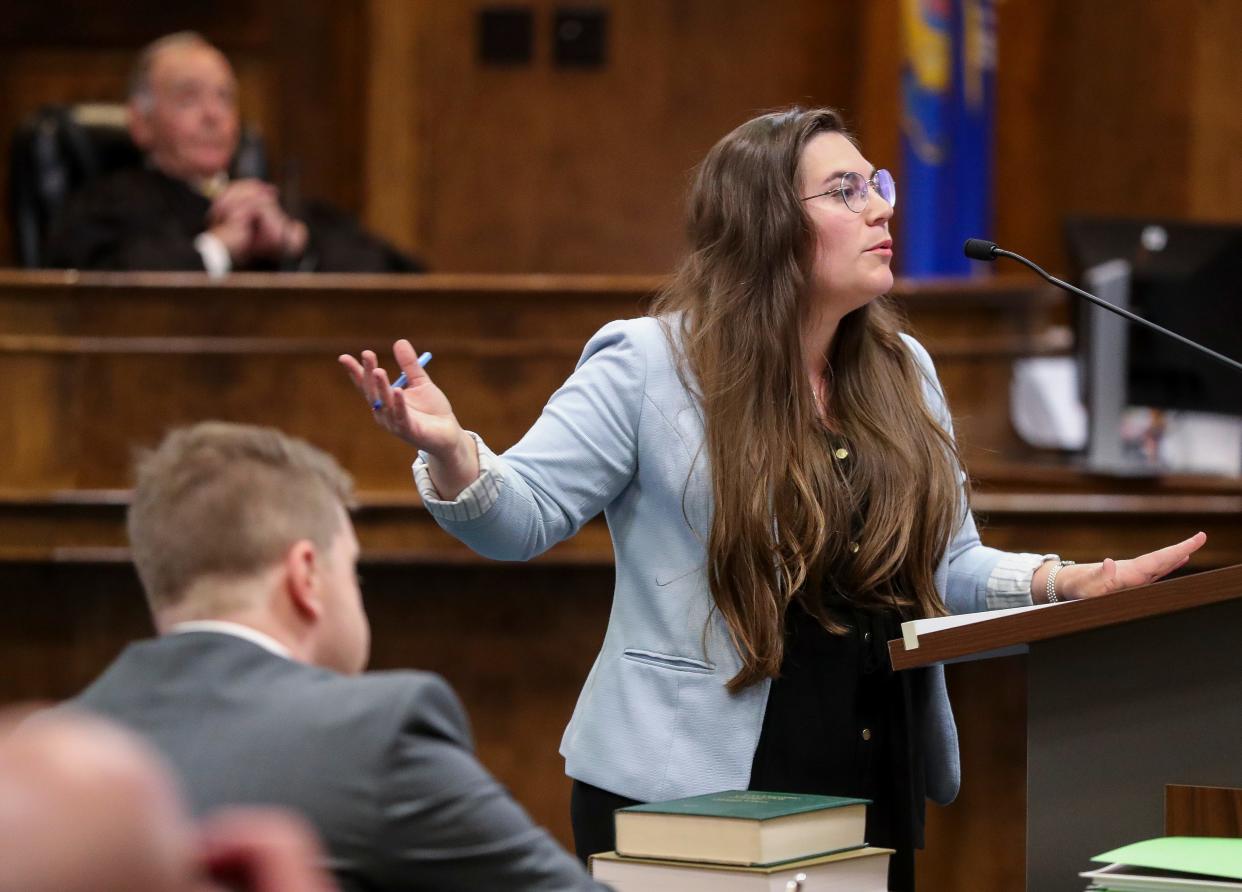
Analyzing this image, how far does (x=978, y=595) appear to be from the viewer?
217cm

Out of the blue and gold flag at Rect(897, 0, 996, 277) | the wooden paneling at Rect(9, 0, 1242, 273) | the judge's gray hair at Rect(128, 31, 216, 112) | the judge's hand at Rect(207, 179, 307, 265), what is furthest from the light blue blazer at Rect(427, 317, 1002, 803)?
the wooden paneling at Rect(9, 0, 1242, 273)

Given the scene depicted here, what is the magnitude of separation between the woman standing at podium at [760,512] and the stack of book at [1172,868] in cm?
43

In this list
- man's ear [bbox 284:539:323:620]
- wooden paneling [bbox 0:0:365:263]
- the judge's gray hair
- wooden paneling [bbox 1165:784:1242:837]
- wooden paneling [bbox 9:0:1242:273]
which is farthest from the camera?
wooden paneling [bbox 0:0:365:263]

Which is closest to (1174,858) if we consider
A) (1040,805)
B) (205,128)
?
(1040,805)

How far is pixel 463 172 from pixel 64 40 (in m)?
1.61

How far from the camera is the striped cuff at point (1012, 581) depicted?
6.94 feet

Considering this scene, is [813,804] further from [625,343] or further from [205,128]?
[205,128]

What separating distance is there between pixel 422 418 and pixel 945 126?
474 centimetres

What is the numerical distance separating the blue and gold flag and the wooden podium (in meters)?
4.56

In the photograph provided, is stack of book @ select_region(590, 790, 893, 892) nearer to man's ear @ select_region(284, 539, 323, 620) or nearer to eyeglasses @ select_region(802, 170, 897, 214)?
man's ear @ select_region(284, 539, 323, 620)

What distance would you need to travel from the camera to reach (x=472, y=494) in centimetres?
195

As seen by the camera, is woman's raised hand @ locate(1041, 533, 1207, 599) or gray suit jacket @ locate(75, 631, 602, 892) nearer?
gray suit jacket @ locate(75, 631, 602, 892)

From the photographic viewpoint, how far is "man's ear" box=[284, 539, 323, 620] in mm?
1441

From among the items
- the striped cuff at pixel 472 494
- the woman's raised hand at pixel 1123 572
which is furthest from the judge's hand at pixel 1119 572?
the striped cuff at pixel 472 494
